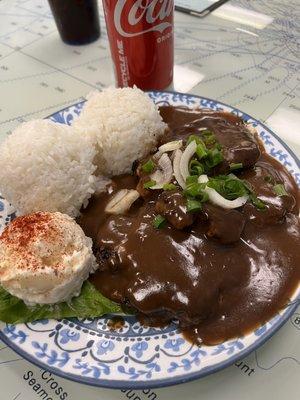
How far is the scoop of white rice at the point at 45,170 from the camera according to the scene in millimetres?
1964

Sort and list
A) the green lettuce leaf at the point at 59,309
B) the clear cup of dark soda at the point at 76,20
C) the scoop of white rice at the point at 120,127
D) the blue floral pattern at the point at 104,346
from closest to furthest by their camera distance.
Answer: the blue floral pattern at the point at 104,346, the green lettuce leaf at the point at 59,309, the scoop of white rice at the point at 120,127, the clear cup of dark soda at the point at 76,20

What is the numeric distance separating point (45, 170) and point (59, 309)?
70cm

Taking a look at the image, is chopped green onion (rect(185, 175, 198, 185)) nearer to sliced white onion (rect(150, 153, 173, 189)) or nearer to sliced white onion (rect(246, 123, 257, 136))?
sliced white onion (rect(150, 153, 173, 189))

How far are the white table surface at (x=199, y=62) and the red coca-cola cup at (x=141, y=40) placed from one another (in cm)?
46

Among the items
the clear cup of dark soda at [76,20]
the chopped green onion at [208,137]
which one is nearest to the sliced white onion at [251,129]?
the chopped green onion at [208,137]

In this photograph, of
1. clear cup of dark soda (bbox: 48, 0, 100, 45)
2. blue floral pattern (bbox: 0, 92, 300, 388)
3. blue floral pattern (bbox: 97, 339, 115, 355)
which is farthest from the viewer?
clear cup of dark soda (bbox: 48, 0, 100, 45)

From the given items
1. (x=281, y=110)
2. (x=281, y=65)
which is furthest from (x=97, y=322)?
(x=281, y=65)

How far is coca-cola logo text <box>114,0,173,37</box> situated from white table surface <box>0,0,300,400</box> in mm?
754

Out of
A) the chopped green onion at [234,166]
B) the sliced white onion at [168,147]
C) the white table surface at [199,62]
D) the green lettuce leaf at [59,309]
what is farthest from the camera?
the white table surface at [199,62]

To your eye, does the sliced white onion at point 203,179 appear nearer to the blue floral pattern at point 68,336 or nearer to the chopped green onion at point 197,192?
the chopped green onion at point 197,192

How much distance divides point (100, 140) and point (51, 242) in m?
0.78

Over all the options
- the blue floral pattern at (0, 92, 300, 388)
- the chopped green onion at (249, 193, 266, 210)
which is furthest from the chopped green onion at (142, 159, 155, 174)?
the blue floral pattern at (0, 92, 300, 388)

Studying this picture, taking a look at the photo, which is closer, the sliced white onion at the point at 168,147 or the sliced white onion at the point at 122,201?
the sliced white onion at the point at 122,201

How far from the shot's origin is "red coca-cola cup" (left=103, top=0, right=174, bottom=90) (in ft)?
7.50
